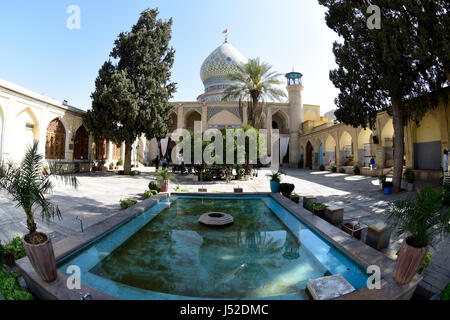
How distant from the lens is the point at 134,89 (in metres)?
13.9

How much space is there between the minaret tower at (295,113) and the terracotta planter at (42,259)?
1004 inches

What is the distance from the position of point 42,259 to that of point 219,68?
29.8 m

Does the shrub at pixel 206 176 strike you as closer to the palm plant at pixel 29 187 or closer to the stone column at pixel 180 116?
the palm plant at pixel 29 187

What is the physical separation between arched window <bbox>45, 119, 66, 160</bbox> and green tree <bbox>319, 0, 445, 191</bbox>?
53.4 feet

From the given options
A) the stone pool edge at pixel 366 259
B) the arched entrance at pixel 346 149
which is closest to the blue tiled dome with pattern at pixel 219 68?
the arched entrance at pixel 346 149

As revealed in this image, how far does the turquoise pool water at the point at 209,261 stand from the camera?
277 cm

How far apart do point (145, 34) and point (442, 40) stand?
49.8ft

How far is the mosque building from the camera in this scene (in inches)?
425

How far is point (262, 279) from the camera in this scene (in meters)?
3.00

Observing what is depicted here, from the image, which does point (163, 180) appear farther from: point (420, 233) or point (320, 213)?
point (420, 233)

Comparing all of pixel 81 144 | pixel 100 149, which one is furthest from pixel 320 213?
pixel 100 149

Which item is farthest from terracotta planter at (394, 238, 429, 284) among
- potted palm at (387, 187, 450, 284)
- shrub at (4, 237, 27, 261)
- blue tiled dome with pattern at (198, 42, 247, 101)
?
blue tiled dome with pattern at (198, 42, 247, 101)
